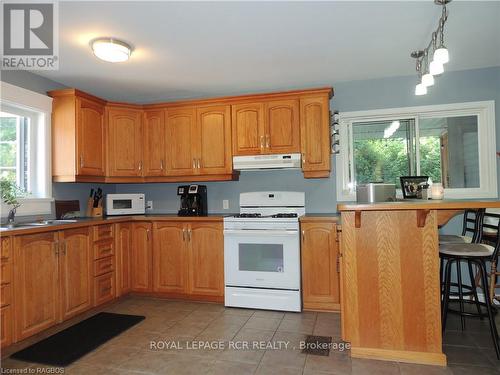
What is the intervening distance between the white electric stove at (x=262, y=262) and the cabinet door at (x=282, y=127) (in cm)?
75

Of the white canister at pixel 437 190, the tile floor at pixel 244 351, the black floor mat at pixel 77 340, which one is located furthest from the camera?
the white canister at pixel 437 190

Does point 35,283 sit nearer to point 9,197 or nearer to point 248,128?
point 9,197

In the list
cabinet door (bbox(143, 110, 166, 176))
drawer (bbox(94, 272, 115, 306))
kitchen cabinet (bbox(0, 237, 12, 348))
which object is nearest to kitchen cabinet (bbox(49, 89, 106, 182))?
cabinet door (bbox(143, 110, 166, 176))

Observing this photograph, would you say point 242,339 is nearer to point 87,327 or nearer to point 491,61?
point 87,327

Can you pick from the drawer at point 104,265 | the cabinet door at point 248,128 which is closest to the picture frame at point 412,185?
the cabinet door at point 248,128

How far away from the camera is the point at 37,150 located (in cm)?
336

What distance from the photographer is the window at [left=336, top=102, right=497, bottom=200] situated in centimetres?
341

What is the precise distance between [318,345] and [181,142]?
2.54 m

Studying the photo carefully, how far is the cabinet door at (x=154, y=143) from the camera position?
12.8 feet

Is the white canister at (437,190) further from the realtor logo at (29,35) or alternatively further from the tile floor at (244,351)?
the realtor logo at (29,35)

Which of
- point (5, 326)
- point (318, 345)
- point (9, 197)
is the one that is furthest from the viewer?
point (9, 197)

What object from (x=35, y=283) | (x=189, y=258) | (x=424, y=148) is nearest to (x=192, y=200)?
(x=189, y=258)

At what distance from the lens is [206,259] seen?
11.3ft

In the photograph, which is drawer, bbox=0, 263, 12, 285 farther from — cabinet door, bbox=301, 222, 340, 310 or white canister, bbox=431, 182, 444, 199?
white canister, bbox=431, 182, 444, 199
